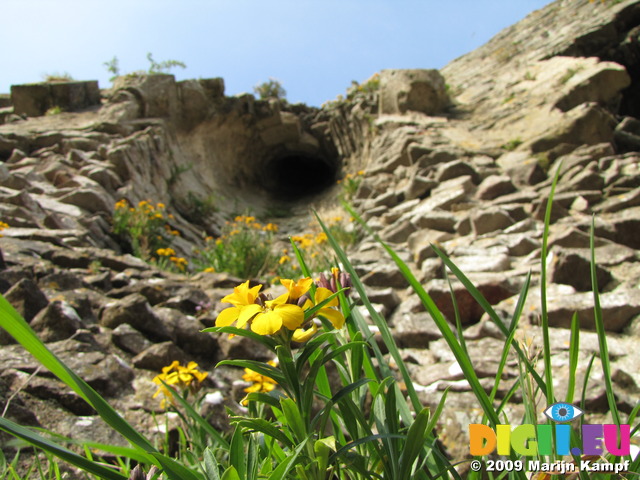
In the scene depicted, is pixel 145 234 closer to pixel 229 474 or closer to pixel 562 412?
pixel 229 474

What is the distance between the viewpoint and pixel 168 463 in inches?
21.3

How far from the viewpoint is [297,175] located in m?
12.1

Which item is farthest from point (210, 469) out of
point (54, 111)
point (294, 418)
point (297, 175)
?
A: point (297, 175)

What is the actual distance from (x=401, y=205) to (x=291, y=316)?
13.9 feet

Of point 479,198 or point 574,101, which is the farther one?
point 574,101

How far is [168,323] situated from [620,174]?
12.6 ft

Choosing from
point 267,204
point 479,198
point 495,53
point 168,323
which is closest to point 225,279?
point 168,323

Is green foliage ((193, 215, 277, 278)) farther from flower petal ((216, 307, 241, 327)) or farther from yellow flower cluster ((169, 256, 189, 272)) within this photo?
flower petal ((216, 307, 241, 327))

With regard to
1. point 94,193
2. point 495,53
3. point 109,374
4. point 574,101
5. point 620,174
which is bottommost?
point 109,374

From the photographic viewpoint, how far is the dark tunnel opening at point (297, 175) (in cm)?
1044

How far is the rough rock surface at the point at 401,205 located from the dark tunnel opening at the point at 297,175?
44.6 inches

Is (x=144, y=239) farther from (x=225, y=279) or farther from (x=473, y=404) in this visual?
(x=473, y=404)

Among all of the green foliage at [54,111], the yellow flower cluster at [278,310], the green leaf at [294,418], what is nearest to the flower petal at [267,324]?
the yellow flower cluster at [278,310]

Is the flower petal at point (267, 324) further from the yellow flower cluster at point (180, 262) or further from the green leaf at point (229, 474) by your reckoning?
the yellow flower cluster at point (180, 262)
